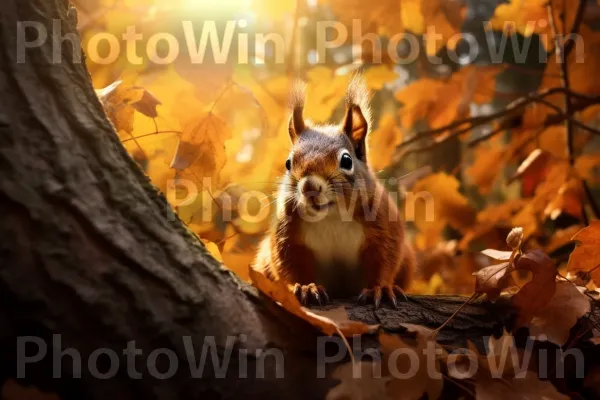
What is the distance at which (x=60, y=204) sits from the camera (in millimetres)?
958

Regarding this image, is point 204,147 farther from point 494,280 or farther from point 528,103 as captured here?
point 528,103

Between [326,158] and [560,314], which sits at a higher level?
[326,158]

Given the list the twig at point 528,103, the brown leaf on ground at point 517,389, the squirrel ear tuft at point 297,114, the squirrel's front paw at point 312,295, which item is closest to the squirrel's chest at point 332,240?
the squirrel's front paw at point 312,295

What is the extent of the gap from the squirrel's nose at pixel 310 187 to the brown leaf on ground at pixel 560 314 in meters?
0.66

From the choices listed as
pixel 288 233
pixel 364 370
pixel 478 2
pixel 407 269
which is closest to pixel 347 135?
pixel 288 233

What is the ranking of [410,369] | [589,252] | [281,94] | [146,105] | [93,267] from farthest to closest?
[281,94]
[146,105]
[589,252]
[410,369]
[93,267]

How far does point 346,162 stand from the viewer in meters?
1.75

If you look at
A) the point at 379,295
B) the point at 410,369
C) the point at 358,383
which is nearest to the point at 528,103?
the point at 379,295

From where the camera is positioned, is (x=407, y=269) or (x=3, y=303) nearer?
(x=3, y=303)

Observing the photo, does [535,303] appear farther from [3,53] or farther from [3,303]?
[3,53]

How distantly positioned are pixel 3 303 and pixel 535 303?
1101 millimetres

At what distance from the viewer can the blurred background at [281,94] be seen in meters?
1.94

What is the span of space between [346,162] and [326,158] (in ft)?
0.24

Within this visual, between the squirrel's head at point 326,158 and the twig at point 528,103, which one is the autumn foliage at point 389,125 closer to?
the twig at point 528,103
